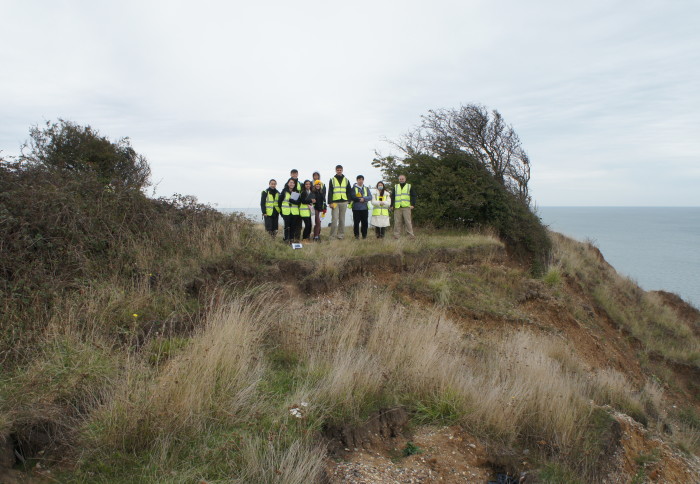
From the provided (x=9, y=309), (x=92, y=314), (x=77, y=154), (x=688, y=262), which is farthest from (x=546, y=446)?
(x=688, y=262)

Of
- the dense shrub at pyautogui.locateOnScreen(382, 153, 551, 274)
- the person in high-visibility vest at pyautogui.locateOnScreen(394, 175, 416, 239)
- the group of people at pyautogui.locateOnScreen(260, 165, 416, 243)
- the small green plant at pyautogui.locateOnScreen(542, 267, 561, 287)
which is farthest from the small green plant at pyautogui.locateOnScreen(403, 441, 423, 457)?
the dense shrub at pyautogui.locateOnScreen(382, 153, 551, 274)

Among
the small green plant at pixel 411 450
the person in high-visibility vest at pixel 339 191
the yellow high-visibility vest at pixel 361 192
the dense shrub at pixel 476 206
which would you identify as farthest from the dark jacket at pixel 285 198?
the small green plant at pixel 411 450

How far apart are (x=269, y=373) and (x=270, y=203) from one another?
25.6 ft

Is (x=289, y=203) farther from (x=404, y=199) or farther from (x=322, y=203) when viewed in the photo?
(x=404, y=199)

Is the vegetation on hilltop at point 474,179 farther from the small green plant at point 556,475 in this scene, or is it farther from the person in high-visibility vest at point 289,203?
the small green plant at point 556,475

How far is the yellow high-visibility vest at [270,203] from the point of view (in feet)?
41.3

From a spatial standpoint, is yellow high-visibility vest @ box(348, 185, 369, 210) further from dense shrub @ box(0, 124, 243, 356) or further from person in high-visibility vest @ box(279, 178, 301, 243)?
dense shrub @ box(0, 124, 243, 356)

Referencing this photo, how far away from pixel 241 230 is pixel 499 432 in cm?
731

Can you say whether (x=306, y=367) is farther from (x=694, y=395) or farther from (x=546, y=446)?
(x=694, y=395)

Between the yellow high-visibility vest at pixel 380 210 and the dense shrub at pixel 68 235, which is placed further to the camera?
the yellow high-visibility vest at pixel 380 210

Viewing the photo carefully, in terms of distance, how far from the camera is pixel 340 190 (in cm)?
1313

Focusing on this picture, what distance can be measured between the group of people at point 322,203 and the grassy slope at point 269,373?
5.19ft

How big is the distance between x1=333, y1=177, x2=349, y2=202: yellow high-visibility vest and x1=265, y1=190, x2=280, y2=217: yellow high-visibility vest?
1.60 m

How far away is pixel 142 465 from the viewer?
361cm
